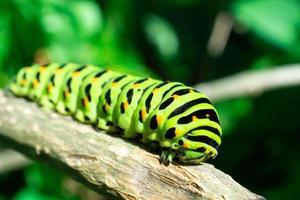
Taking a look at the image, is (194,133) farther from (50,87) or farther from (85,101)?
(50,87)

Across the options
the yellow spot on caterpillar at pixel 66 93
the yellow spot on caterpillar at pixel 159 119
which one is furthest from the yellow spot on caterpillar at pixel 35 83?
the yellow spot on caterpillar at pixel 159 119

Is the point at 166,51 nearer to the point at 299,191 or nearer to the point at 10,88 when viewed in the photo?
the point at 299,191

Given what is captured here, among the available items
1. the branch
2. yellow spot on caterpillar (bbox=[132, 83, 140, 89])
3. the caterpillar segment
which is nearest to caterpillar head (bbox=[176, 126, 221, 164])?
yellow spot on caterpillar (bbox=[132, 83, 140, 89])

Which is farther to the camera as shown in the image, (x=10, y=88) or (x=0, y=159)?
(x=0, y=159)

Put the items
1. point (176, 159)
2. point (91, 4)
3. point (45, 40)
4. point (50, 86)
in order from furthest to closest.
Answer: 1. point (91, 4)
2. point (45, 40)
3. point (50, 86)
4. point (176, 159)

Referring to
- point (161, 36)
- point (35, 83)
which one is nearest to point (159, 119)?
point (35, 83)

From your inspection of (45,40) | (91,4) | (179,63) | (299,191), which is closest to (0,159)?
(45,40)
